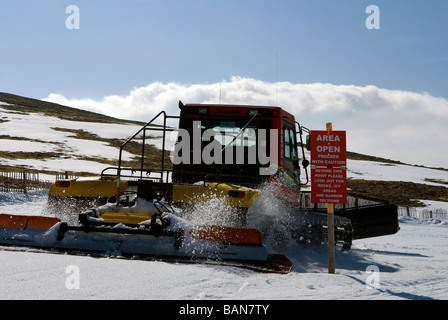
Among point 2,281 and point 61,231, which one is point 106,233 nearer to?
point 61,231

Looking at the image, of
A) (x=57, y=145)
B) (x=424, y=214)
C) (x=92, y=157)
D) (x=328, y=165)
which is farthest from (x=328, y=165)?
(x=57, y=145)

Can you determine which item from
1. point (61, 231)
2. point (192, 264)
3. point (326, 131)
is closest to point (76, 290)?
point (192, 264)

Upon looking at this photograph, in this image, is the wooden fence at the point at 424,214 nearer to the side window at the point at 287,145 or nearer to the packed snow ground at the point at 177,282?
the side window at the point at 287,145

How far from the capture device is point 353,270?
20.7 feet

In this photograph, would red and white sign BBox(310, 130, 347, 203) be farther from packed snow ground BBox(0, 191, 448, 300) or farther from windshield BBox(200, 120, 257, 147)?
windshield BBox(200, 120, 257, 147)

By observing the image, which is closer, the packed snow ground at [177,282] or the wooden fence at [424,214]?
the packed snow ground at [177,282]

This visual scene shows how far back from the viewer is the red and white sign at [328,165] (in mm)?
6102

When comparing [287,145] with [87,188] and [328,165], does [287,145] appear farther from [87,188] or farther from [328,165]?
[87,188]

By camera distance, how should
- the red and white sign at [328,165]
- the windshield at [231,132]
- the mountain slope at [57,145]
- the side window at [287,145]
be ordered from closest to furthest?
the red and white sign at [328,165] < the windshield at [231,132] < the side window at [287,145] < the mountain slope at [57,145]

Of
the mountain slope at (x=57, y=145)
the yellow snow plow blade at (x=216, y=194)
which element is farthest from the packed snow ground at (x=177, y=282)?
the mountain slope at (x=57, y=145)

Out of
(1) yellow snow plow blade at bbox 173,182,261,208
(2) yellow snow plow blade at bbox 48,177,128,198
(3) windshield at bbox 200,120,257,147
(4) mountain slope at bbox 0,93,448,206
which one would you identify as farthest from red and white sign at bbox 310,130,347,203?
(4) mountain slope at bbox 0,93,448,206

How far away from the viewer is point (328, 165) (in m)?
6.14

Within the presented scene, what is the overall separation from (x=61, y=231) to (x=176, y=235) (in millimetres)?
1614

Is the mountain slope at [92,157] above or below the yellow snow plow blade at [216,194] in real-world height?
above
